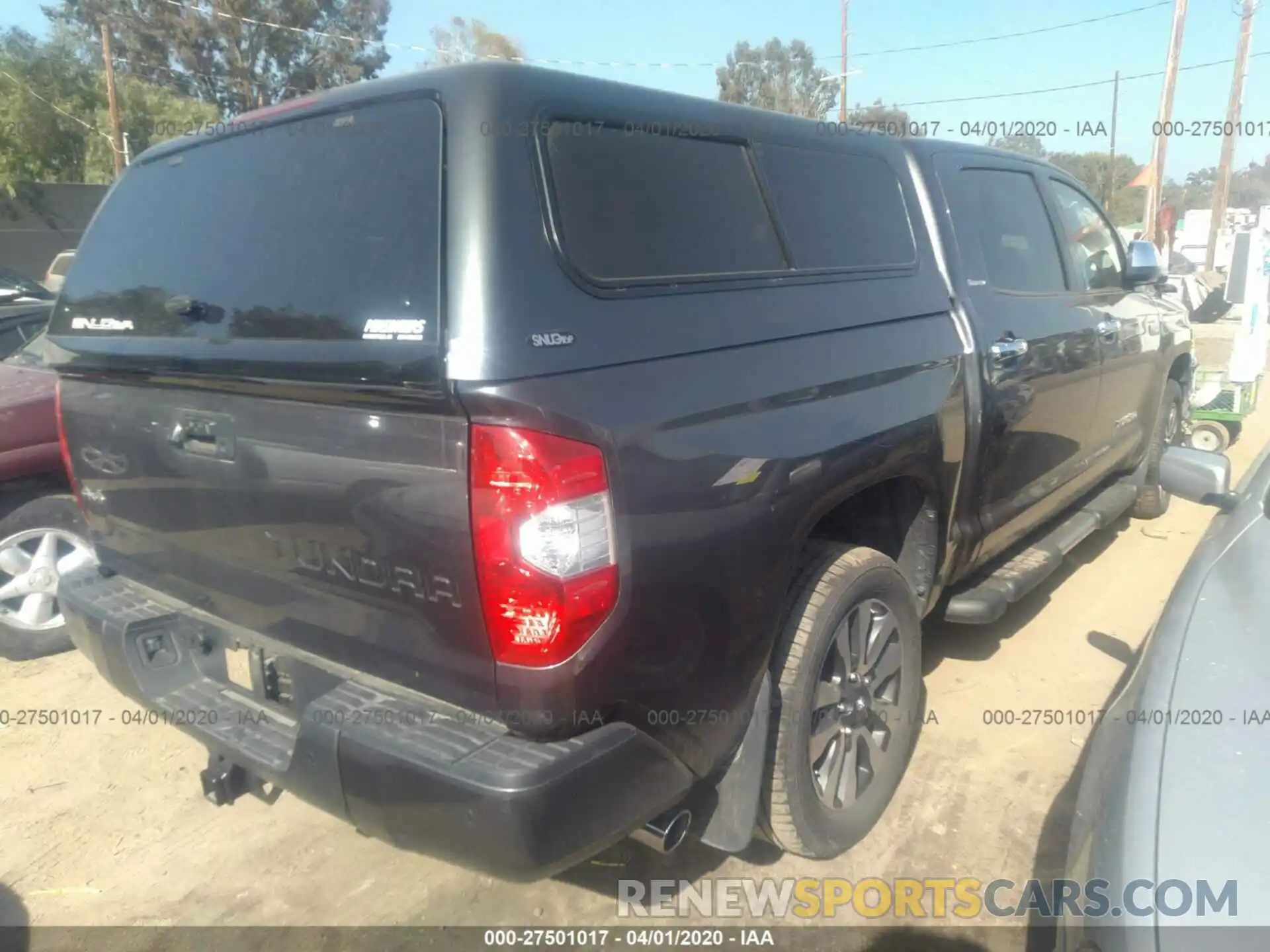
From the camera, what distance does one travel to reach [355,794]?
6.68 ft

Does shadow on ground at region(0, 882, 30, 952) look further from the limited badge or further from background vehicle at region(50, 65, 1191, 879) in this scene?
the limited badge

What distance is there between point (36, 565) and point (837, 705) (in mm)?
3444

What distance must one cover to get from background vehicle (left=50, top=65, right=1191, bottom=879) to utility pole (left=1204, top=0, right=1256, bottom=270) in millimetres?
20157

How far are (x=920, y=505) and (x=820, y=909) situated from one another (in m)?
1.30

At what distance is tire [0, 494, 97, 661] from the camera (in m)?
4.06

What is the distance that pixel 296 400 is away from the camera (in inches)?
82.7

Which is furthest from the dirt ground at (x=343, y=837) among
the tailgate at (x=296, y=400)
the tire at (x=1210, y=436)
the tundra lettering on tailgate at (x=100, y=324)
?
the tire at (x=1210, y=436)

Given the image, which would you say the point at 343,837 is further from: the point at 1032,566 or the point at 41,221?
the point at 41,221

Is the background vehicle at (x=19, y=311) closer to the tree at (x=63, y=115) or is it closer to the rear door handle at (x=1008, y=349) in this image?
the rear door handle at (x=1008, y=349)

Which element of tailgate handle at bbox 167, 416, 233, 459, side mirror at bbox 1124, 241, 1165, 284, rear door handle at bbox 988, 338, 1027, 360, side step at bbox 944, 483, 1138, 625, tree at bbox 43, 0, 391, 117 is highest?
tree at bbox 43, 0, 391, 117

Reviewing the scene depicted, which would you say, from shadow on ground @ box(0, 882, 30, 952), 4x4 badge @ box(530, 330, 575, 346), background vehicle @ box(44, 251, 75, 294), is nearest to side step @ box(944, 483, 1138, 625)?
4x4 badge @ box(530, 330, 575, 346)

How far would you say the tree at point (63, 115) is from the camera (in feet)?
87.9

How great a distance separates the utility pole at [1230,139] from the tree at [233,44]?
2804cm

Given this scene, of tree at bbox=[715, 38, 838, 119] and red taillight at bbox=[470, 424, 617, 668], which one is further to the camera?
tree at bbox=[715, 38, 838, 119]
